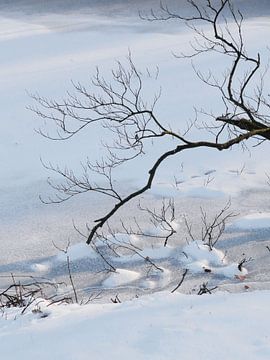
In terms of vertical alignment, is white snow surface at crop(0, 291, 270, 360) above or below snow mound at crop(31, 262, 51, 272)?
above

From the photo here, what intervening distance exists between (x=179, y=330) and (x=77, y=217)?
4.88 meters

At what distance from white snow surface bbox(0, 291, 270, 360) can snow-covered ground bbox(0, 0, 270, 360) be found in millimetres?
11

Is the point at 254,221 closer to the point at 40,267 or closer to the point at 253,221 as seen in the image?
the point at 253,221

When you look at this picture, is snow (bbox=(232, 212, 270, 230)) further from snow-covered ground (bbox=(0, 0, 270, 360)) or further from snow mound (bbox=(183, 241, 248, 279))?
snow mound (bbox=(183, 241, 248, 279))

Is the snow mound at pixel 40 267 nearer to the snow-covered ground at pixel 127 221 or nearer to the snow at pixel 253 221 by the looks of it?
the snow-covered ground at pixel 127 221

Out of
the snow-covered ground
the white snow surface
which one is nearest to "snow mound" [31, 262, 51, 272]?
the snow-covered ground

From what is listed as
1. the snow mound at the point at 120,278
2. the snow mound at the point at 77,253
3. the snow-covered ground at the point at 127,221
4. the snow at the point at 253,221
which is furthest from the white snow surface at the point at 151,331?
the snow at the point at 253,221

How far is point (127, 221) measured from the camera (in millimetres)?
8797

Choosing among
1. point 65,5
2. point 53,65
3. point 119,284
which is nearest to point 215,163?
point 119,284

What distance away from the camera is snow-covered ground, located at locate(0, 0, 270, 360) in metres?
4.27

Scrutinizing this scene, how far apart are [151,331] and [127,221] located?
4555mm

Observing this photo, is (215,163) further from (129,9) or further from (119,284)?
(129,9)

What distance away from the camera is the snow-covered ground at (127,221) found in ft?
14.0

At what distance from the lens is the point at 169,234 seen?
834 cm
